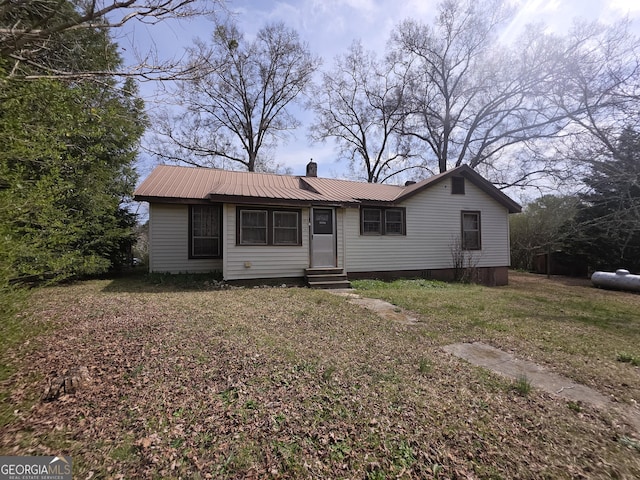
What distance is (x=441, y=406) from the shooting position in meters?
2.68

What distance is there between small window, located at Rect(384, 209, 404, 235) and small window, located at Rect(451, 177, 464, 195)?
2.68 meters

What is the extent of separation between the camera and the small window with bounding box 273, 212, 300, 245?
364 inches

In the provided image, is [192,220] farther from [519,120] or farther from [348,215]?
[519,120]

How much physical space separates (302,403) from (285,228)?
7.04 meters

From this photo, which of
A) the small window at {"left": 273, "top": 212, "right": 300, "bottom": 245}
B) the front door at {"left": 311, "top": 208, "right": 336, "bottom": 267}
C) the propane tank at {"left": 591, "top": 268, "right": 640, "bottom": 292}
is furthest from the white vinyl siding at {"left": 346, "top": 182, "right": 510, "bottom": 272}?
the propane tank at {"left": 591, "top": 268, "right": 640, "bottom": 292}

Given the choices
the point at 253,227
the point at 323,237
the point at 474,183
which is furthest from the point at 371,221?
the point at 474,183

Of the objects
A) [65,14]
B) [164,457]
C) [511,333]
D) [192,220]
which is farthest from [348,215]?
[164,457]

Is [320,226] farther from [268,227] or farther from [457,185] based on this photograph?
[457,185]

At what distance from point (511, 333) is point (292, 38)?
2349 centimetres

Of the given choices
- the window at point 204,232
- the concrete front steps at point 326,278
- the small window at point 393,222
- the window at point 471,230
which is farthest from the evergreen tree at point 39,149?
the window at point 471,230

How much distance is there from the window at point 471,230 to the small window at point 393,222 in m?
3.04

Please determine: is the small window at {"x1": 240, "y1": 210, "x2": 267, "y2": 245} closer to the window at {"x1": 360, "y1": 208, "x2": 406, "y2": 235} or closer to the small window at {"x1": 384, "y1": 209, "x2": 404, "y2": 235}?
the window at {"x1": 360, "y1": 208, "x2": 406, "y2": 235}

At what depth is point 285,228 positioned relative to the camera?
9.37m

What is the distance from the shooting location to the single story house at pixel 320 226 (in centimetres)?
893
